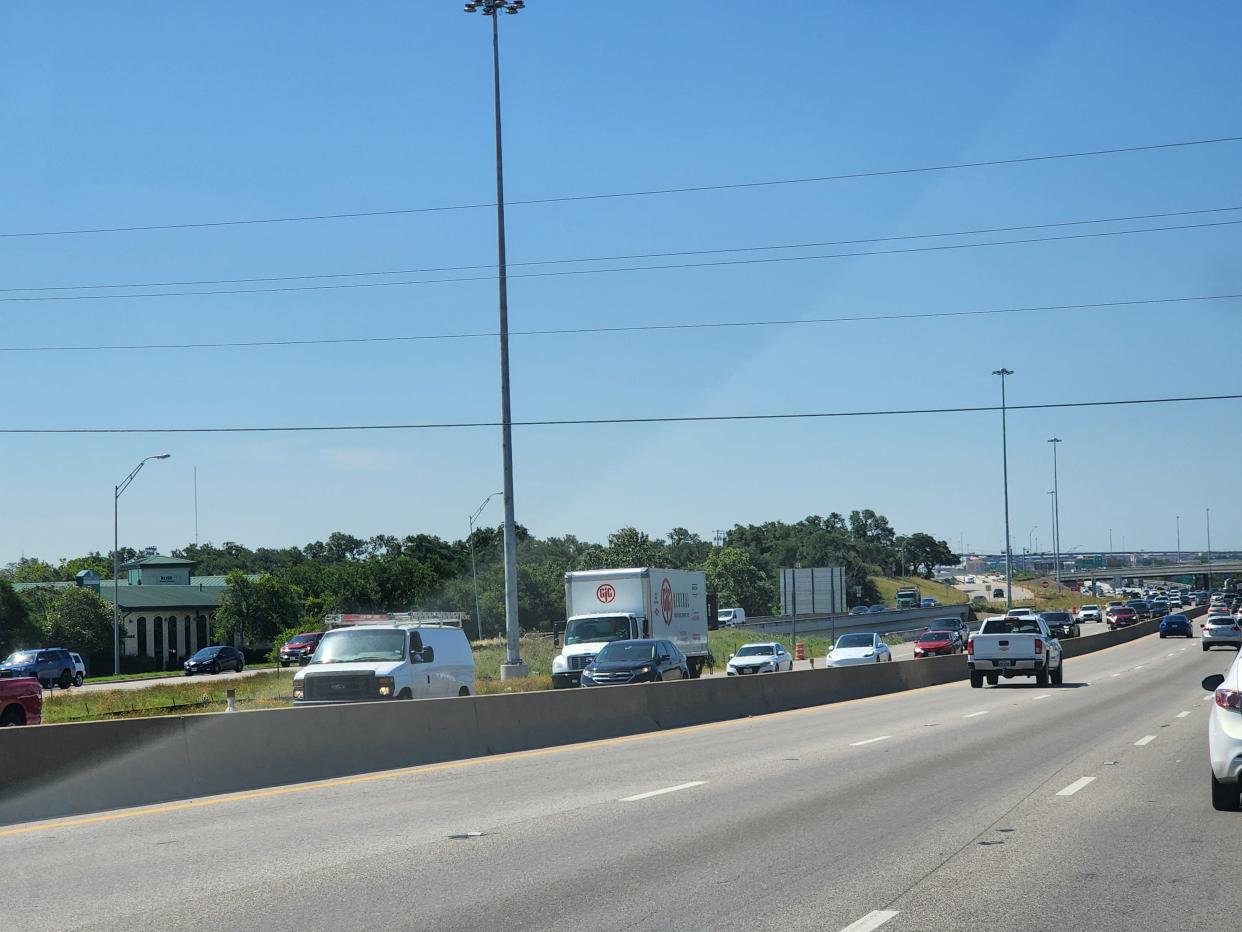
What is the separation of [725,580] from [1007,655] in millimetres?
113653

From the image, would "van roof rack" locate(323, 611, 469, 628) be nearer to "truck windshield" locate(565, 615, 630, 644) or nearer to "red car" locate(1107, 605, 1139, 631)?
"truck windshield" locate(565, 615, 630, 644)

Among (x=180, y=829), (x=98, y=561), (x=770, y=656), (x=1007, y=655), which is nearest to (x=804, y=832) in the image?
(x=180, y=829)

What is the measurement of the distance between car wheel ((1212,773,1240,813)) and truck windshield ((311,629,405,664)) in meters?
16.3

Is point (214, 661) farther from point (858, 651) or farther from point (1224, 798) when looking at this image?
point (1224, 798)

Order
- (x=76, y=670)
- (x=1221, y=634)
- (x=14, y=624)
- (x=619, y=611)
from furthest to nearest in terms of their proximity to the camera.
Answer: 1. (x=14, y=624)
2. (x=1221, y=634)
3. (x=76, y=670)
4. (x=619, y=611)

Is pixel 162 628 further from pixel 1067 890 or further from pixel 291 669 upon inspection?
pixel 1067 890

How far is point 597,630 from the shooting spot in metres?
39.5

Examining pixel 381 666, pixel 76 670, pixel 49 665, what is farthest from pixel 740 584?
pixel 381 666

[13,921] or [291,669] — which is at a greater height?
[13,921]

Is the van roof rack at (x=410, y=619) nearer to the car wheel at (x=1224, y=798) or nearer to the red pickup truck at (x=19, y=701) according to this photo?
the red pickup truck at (x=19, y=701)

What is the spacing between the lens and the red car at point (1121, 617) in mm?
92125

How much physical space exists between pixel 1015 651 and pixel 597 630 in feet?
37.3

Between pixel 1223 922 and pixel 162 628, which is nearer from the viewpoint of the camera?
pixel 1223 922

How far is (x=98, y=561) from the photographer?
191 m
